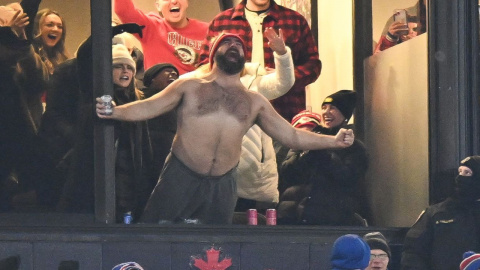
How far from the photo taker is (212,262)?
33.4 feet

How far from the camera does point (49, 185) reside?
1029cm

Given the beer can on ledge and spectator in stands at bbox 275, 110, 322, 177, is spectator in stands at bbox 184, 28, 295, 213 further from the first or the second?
A: the beer can on ledge

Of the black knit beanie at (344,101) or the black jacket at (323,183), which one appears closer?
the black jacket at (323,183)

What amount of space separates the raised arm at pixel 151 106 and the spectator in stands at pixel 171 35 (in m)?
1.20

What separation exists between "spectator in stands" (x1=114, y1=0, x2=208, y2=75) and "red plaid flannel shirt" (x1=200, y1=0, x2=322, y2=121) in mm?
401

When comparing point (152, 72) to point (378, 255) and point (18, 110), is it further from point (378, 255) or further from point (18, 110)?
point (378, 255)

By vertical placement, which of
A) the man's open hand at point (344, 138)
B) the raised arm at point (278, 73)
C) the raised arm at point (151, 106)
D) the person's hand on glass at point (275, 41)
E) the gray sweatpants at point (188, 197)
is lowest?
the gray sweatpants at point (188, 197)

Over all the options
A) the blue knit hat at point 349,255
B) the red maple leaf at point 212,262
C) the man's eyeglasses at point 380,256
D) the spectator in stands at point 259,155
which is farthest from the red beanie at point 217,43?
the blue knit hat at point 349,255

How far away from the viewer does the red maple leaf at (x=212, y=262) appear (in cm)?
1016

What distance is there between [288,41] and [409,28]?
3.33 feet

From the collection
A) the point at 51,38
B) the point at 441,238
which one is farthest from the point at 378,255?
the point at 51,38

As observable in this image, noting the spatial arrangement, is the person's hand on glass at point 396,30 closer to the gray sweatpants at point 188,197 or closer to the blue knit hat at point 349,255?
the gray sweatpants at point 188,197

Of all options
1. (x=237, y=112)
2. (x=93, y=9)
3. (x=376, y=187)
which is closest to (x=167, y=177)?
(x=237, y=112)

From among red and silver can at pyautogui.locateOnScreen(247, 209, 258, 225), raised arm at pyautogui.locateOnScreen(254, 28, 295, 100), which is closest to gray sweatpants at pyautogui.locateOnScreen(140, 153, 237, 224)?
red and silver can at pyautogui.locateOnScreen(247, 209, 258, 225)
